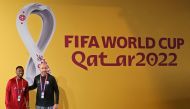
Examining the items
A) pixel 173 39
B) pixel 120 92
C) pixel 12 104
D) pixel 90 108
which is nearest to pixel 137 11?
pixel 173 39

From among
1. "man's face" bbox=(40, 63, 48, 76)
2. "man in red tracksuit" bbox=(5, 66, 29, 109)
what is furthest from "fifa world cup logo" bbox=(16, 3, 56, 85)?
"man's face" bbox=(40, 63, 48, 76)

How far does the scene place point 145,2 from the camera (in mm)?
8516

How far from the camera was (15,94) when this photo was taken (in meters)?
6.91

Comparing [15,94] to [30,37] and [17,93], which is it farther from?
[30,37]

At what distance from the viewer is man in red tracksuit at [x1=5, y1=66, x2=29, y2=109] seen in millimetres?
6902

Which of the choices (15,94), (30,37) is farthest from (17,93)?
(30,37)

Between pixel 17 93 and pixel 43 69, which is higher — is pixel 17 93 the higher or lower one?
the lower one

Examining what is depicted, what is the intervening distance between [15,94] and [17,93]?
0.13 ft

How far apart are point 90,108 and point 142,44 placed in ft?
5.72

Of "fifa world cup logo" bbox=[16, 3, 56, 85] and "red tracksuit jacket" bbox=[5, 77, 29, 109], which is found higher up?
"fifa world cup logo" bbox=[16, 3, 56, 85]

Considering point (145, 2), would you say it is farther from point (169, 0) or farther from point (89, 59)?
point (89, 59)

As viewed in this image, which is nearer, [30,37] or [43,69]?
[43,69]

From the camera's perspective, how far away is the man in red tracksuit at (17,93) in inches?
272

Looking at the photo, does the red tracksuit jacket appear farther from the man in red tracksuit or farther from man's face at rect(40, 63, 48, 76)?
man's face at rect(40, 63, 48, 76)
